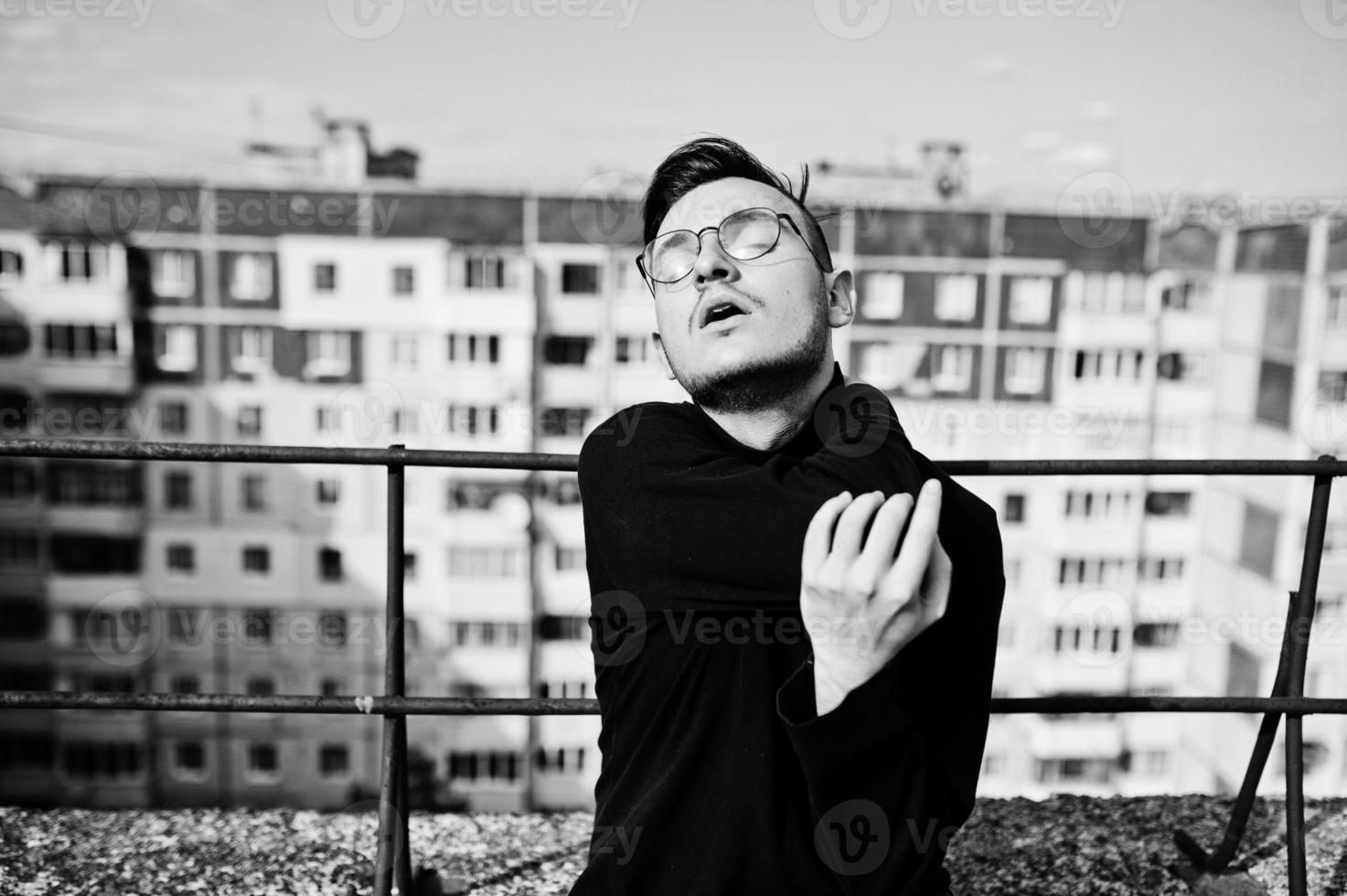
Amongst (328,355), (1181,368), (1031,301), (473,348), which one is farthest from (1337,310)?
(328,355)

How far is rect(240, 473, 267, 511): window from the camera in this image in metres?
30.4

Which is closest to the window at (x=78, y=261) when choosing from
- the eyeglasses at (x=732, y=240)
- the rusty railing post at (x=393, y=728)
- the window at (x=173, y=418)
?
the window at (x=173, y=418)

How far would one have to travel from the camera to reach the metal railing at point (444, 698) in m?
2.25

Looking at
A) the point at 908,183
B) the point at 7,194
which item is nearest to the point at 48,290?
the point at 7,194

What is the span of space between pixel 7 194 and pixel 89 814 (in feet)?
104

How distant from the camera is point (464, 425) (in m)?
31.0

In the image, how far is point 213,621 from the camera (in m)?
31.3

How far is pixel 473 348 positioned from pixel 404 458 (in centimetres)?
2869

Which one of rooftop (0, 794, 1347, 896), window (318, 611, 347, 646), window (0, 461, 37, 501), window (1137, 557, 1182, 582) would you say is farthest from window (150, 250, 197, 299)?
window (1137, 557, 1182, 582)

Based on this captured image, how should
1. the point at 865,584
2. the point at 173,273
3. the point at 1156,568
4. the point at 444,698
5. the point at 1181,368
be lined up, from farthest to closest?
the point at 1156,568, the point at 1181,368, the point at 173,273, the point at 444,698, the point at 865,584

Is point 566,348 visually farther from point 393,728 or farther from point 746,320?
point 746,320

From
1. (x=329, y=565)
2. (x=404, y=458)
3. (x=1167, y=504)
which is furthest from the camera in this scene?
(x=1167, y=504)

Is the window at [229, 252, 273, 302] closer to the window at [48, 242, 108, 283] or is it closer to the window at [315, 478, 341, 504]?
the window at [48, 242, 108, 283]

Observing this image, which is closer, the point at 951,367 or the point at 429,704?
the point at 429,704
